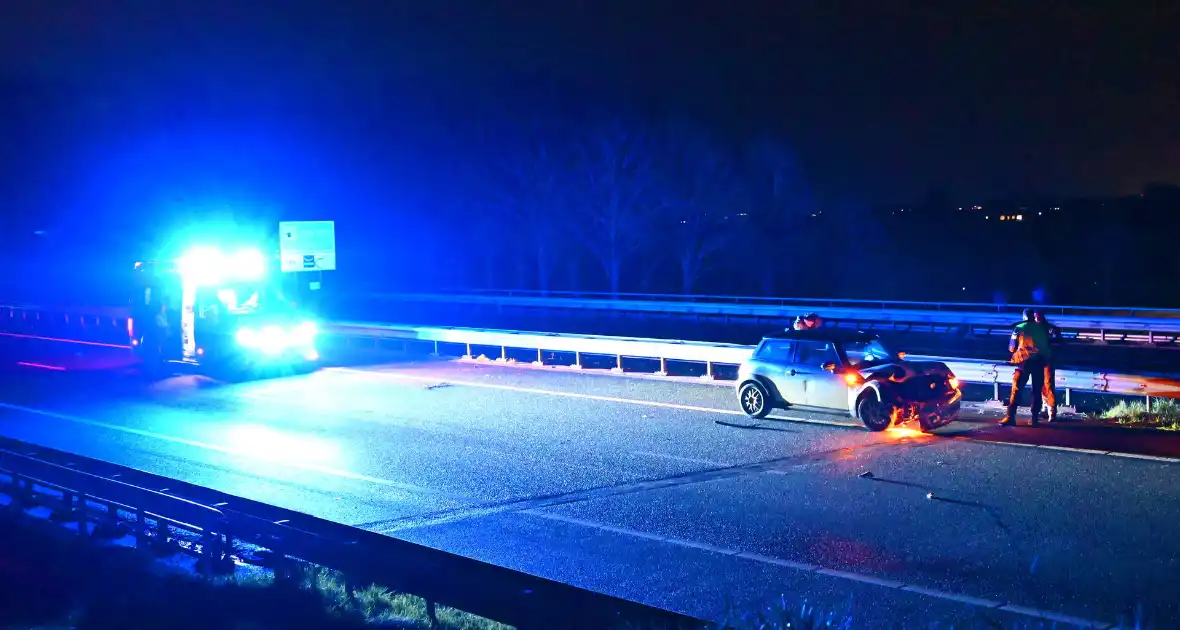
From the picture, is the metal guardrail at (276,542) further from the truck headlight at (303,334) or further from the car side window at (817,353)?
the truck headlight at (303,334)

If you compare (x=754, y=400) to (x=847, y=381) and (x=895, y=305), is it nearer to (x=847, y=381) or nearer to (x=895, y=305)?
(x=847, y=381)

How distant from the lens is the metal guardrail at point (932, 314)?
31.8m

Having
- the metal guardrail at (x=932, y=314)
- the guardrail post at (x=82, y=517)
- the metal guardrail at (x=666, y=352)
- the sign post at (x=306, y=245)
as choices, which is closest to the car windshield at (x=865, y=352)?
the metal guardrail at (x=666, y=352)

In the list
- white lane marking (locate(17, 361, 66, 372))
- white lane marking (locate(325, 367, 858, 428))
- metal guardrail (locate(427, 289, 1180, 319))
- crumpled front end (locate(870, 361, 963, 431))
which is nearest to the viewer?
crumpled front end (locate(870, 361, 963, 431))

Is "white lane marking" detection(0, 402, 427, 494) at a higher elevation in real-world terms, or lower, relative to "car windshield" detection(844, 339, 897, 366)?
lower

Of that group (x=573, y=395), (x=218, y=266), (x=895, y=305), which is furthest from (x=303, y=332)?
(x=895, y=305)

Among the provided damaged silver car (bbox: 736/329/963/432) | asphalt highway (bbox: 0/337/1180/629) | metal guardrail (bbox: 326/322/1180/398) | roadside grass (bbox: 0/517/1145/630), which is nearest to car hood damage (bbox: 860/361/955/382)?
damaged silver car (bbox: 736/329/963/432)

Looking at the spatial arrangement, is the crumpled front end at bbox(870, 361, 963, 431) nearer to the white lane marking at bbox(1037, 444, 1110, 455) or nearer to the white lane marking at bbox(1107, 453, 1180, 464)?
the white lane marking at bbox(1037, 444, 1110, 455)

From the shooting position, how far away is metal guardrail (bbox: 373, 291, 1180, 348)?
1252 inches

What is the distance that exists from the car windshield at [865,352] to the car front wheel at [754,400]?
4.73 feet

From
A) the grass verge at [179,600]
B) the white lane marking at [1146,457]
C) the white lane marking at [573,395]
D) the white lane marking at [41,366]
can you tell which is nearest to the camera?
the grass verge at [179,600]

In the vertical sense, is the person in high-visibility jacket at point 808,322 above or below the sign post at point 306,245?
below

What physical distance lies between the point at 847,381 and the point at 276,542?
371 inches

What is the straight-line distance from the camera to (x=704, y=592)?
814 cm
